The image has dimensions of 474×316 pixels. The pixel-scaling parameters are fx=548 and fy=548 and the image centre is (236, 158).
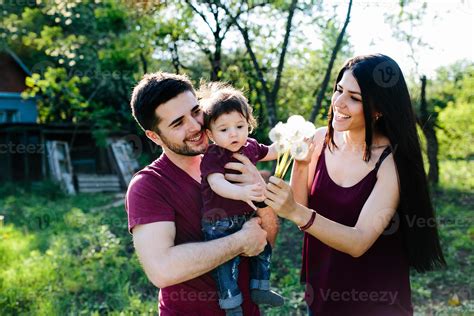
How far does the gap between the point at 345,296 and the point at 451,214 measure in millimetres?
6359

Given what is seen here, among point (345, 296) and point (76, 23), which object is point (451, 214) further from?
point (76, 23)

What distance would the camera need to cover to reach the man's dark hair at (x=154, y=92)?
93.3 inches

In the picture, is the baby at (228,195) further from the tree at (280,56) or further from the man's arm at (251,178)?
the tree at (280,56)

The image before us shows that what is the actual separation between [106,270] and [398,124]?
473 cm

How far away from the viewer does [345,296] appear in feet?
8.55

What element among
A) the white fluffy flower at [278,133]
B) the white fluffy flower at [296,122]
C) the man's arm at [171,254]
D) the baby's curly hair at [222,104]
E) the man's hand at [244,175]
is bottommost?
the man's arm at [171,254]

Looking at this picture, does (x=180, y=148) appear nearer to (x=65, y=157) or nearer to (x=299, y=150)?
(x=299, y=150)

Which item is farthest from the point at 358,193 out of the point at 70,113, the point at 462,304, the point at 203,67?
the point at 70,113

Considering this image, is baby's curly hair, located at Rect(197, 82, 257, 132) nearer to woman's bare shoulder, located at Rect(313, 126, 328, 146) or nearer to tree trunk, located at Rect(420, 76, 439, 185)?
woman's bare shoulder, located at Rect(313, 126, 328, 146)

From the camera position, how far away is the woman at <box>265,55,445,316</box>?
96.7 inches

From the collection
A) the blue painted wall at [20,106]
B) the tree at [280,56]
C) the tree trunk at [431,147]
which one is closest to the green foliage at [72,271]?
the tree at [280,56]

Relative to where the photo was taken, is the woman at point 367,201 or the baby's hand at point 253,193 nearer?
the baby's hand at point 253,193

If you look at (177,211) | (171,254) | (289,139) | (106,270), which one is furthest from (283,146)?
(106,270)

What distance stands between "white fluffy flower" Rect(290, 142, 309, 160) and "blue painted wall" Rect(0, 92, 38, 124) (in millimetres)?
21547
